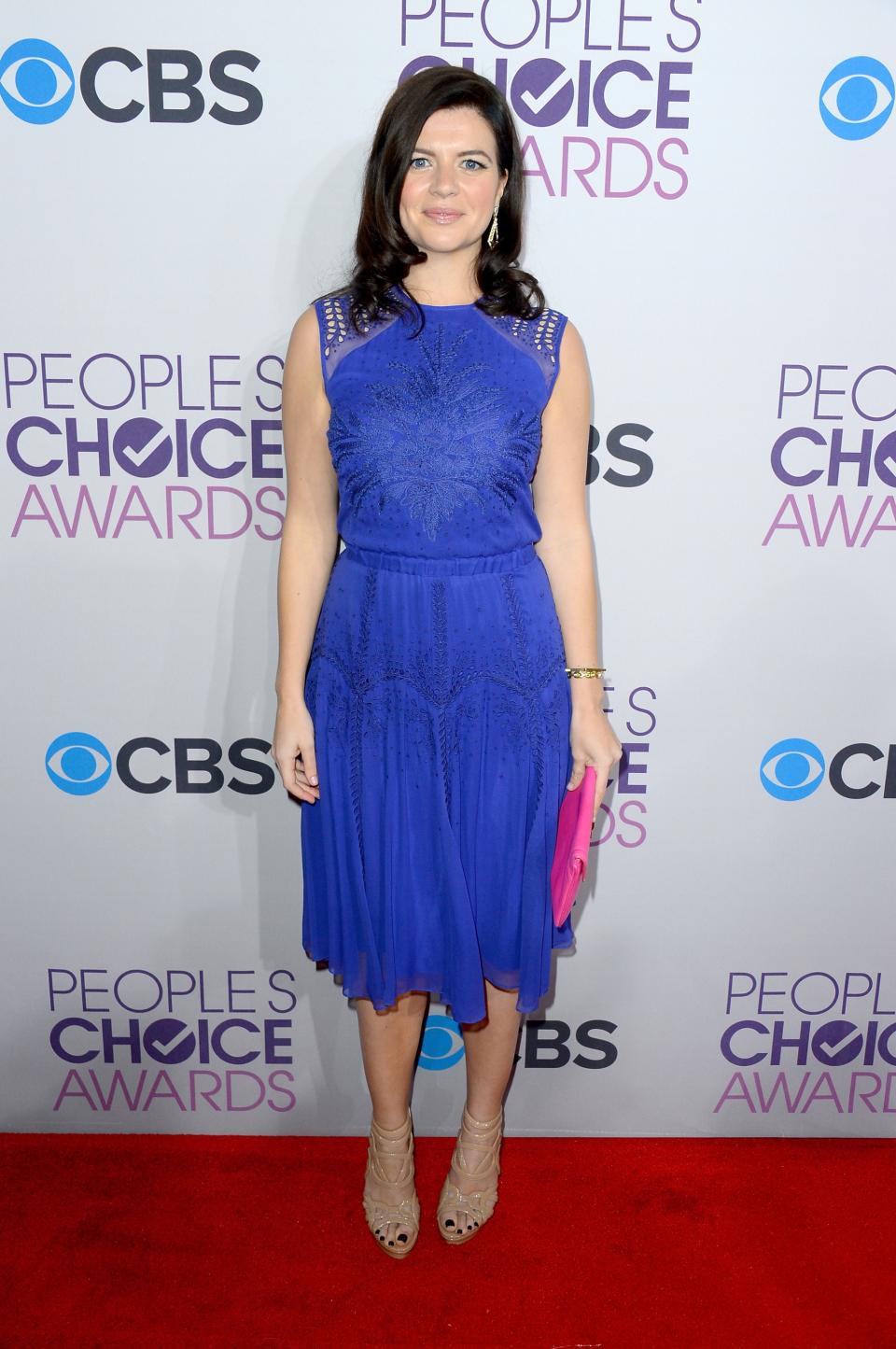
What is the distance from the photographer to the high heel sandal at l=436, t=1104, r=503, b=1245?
208cm

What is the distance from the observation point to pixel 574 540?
1.88 metres

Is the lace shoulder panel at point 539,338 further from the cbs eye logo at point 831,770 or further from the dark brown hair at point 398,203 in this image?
the cbs eye logo at point 831,770

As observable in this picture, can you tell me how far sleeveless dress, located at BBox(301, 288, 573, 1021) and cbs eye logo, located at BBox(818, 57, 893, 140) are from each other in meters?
0.56

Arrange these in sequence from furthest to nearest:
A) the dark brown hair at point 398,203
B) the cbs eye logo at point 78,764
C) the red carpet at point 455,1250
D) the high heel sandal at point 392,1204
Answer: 1. the cbs eye logo at point 78,764
2. the high heel sandal at point 392,1204
3. the red carpet at point 455,1250
4. the dark brown hair at point 398,203

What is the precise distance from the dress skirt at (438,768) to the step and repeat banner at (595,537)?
256mm

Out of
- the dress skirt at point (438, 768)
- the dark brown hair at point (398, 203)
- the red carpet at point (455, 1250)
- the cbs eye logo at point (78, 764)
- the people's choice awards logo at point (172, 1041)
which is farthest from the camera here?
the people's choice awards logo at point (172, 1041)

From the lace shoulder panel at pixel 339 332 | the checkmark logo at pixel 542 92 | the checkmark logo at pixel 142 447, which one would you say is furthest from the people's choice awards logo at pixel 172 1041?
the checkmark logo at pixel 542 92

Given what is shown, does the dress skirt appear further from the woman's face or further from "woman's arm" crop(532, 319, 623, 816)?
the woman's face

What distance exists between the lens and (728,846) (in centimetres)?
225

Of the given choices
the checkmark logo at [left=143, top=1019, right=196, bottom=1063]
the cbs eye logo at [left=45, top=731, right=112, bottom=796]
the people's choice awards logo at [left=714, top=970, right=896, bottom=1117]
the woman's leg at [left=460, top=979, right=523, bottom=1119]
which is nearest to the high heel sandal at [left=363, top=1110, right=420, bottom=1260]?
the woman's leg at [left=460, top=979, right=523, bottom=1119]

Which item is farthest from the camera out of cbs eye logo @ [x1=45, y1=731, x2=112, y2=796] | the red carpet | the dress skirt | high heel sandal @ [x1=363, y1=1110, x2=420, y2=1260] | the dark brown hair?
cbs eye logo @ [x1=45, y1=731, x2=112, y2=796]

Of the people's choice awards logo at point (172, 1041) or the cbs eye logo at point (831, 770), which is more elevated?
the cbs eye logo at point (831, 770)

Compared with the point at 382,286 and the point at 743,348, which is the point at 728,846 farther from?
the point at 382,286

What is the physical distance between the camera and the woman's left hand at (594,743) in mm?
1876
